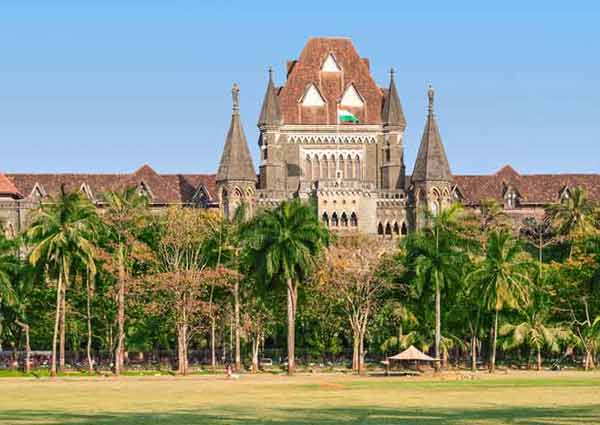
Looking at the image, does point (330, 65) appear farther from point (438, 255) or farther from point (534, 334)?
point (534, 334)

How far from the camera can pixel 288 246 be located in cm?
9650

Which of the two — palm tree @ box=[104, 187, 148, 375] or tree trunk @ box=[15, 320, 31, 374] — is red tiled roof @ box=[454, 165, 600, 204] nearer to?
palm tree @ box=[104, 187, 148, 375]

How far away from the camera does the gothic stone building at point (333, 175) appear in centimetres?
14388

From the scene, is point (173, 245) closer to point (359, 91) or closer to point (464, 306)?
point (464, 306)

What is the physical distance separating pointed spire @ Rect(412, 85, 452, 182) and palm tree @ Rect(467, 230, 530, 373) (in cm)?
4089

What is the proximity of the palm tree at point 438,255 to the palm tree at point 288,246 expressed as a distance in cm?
936

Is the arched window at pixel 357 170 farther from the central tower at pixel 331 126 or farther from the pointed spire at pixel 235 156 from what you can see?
the pointed spire at pixel 235 156

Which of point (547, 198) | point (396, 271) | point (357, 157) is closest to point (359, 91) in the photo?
point (357, 157)

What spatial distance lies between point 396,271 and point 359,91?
51588mm

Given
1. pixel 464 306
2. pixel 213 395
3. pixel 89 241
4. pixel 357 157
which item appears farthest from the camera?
pixel 357 157

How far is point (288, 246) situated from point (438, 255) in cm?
1319

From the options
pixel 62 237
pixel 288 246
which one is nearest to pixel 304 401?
pixel 288 246

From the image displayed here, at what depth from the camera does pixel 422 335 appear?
107 meters

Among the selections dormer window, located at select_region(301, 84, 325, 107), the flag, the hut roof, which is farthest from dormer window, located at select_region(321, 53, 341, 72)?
the hut roof
